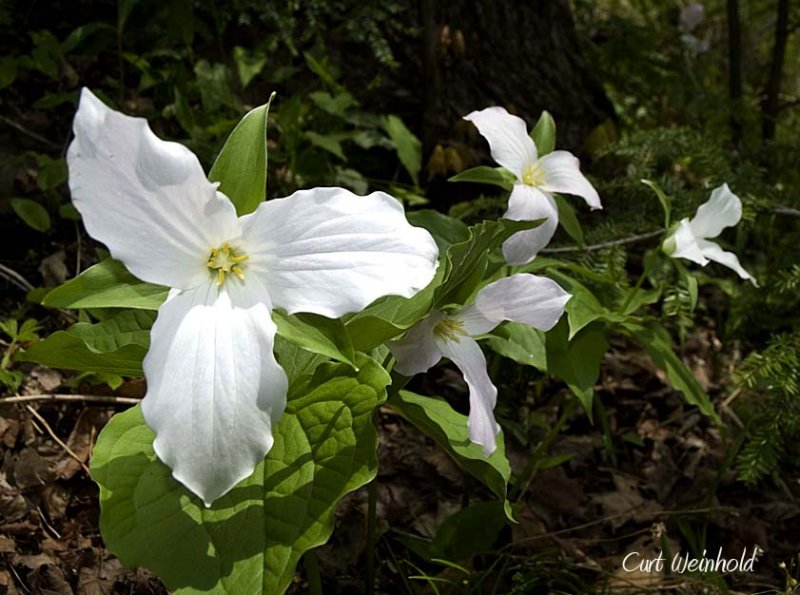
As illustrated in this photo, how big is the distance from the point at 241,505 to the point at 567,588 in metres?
0.93

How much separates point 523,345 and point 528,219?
324mm

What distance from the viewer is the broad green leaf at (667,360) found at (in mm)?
1812

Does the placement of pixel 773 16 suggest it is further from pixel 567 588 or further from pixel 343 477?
pixel 343 477

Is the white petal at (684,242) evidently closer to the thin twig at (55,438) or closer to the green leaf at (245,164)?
the green leaf at (245,164)

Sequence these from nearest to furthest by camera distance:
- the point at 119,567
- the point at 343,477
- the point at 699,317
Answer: the point at 343,477 → the point at 119,567 → the point at 699,317

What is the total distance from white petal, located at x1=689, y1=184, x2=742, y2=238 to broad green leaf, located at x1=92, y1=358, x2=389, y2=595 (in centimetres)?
90

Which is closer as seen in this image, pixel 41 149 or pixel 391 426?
pixel 391 426

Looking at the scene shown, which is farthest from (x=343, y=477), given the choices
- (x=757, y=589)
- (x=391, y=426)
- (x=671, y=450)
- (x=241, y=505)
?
(x=671, y=450)

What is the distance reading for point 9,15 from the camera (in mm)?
2355

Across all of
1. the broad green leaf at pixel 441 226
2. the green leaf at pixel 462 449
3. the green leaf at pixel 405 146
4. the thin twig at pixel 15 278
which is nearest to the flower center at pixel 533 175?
the broad green leaf at pixel 441 226

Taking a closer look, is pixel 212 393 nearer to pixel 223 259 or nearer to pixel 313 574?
pixel 223 259

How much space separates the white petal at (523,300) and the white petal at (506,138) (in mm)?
328

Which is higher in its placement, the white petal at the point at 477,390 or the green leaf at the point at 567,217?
the green leaf at the point at 567,217

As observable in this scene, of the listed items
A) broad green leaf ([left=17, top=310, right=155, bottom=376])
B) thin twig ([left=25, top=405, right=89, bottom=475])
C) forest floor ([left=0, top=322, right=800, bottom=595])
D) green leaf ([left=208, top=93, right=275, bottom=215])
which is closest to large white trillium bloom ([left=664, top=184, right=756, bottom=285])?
forest floor ([left=0, top=322, right=800, bottom=595])
